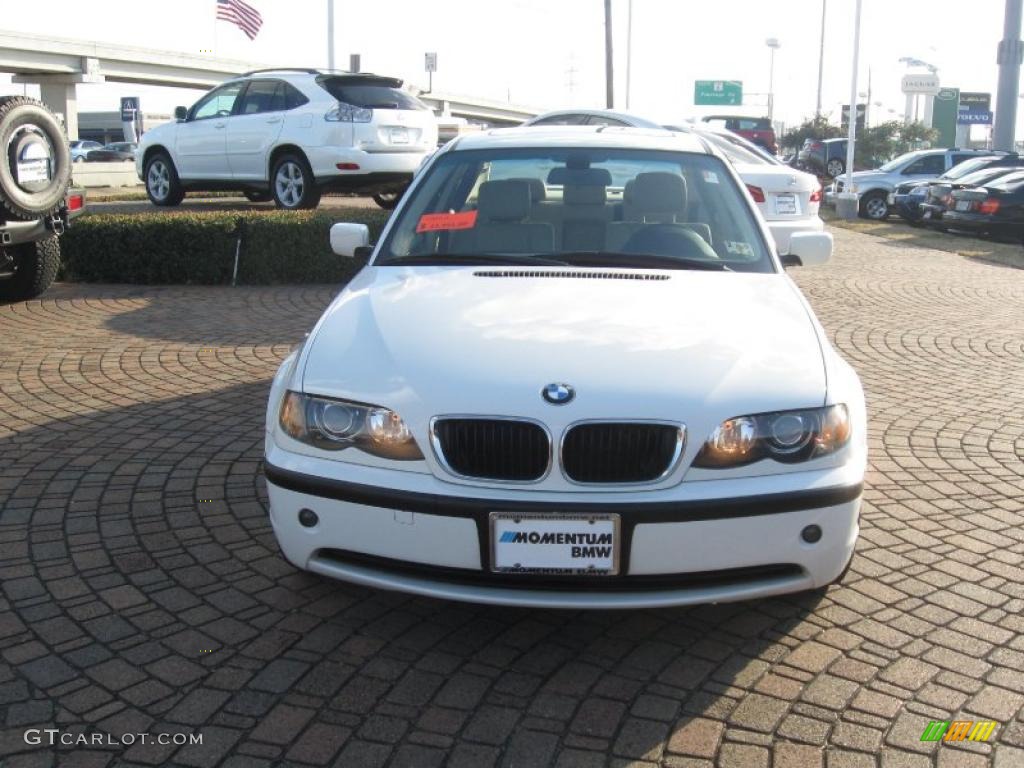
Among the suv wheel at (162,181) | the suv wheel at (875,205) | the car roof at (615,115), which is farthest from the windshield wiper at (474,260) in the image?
the suv wheel at (875,205)

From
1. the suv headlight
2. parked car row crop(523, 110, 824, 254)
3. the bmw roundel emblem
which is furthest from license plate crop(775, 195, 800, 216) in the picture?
the bmw roundel emblem

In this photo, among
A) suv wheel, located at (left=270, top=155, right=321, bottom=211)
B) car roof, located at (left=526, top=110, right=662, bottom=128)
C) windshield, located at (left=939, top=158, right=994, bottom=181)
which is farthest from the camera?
windshield, located at (left=939, top=158, right=994, bottom=181)

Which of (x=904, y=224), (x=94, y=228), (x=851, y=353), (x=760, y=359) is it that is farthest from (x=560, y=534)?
(x=904, y=224)

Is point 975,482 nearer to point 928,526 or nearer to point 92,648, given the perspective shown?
point 928,526

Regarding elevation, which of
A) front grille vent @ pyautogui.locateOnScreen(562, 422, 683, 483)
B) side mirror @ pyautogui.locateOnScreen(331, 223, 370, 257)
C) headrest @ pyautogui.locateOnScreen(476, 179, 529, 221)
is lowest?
front grille vent @ pyautogui.locateOnScreen(562, 422, 683, 483)

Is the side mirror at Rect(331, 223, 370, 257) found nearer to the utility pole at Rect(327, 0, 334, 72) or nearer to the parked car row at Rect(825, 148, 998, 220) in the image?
the parked car row at Rect(825, 148, 998, 220)

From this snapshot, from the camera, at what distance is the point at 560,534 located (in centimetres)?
313

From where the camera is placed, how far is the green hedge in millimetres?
10953

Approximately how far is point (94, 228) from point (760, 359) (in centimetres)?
912

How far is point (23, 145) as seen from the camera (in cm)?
843

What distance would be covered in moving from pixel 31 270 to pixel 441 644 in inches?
296

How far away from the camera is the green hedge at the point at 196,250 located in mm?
10953

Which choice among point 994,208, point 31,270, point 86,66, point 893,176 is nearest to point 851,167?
point 893,176

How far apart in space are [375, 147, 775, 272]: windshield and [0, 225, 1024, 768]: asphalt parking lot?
1.35 meters
